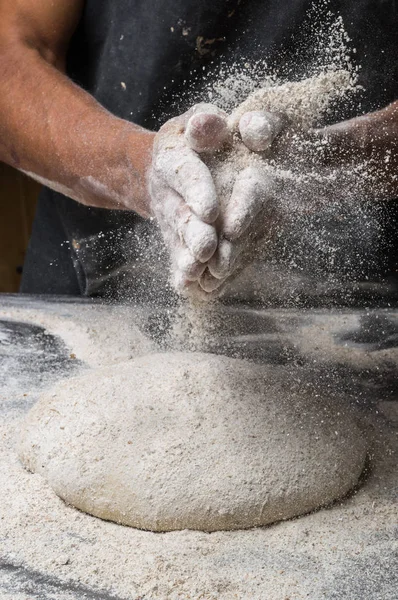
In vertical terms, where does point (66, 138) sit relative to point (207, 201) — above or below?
above

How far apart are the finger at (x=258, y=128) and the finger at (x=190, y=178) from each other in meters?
0.08

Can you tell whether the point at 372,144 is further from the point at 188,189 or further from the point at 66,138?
the point at 66,138

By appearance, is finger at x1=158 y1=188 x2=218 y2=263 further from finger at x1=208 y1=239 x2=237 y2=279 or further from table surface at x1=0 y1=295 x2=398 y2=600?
table surface at x1=0 y1=295 x2=398 y2=600

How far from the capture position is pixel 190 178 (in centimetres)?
100

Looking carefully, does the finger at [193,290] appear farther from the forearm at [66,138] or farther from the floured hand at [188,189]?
the forearm at [66,138]

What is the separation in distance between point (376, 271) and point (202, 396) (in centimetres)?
79

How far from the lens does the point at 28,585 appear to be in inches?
33.6

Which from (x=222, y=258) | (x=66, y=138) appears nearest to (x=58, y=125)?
(x=66, y=138)

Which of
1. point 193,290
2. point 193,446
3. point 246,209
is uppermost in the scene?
point 246,209

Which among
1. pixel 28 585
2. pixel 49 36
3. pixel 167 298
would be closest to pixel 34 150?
pixel 49 36

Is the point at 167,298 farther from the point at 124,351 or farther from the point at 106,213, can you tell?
the point at 106,213

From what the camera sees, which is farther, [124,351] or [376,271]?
[376,271]

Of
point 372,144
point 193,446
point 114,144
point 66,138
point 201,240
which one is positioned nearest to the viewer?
point 201,240

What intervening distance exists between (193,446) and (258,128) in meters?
0.46
